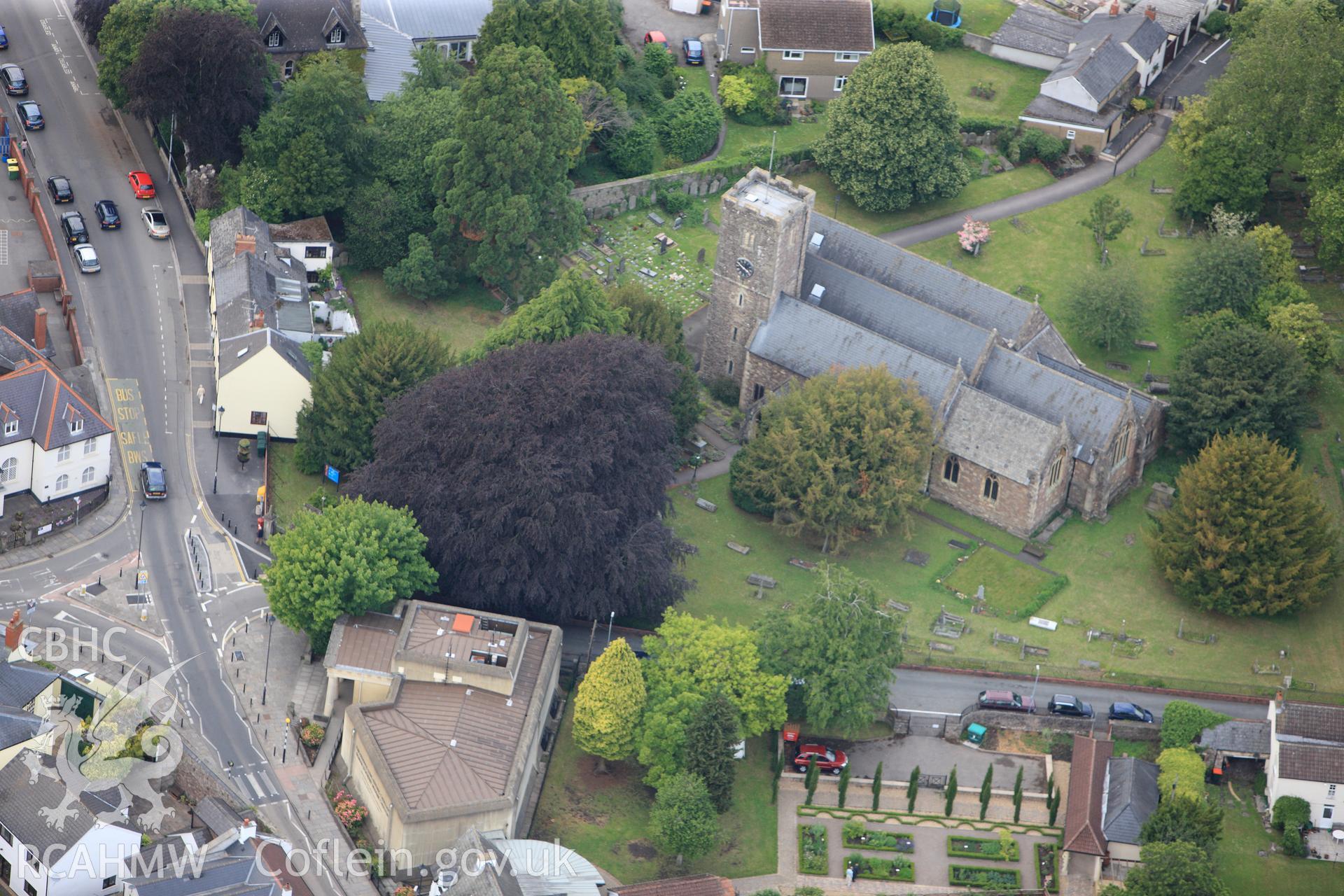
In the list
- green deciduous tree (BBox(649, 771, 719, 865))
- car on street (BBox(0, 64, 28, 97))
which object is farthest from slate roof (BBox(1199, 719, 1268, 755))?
car on street (BBox(0, 64, 28, 97))

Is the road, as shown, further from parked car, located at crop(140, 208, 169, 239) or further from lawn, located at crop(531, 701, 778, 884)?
lawn, located at crop(531, 701, 778, 884)

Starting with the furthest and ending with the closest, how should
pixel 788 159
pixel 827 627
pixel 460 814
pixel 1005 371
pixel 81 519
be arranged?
pixel 788 159, pixel 1005 371, pixel 81 519, pixel 827 627, pixel 460 814

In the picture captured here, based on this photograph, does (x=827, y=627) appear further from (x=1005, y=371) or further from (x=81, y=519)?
(x=81, y=519)

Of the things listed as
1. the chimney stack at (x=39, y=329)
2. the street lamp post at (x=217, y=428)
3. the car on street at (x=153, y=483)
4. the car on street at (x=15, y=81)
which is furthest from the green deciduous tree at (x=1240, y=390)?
the car on street at (x=15, y=81)

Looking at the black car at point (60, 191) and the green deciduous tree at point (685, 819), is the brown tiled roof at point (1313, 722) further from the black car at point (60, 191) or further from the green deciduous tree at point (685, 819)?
the black car at point (60, 191)

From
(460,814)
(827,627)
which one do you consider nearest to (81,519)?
(460,814)

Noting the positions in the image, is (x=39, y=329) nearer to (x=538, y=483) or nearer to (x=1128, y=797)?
(x=538, y=483)
